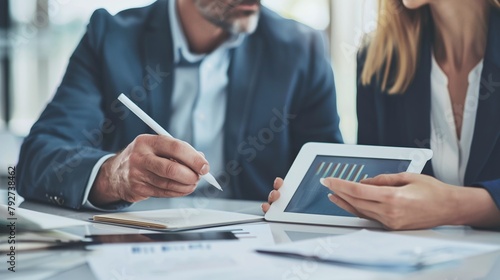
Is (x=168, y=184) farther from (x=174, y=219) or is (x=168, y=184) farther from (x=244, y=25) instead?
(x=244, y=25)

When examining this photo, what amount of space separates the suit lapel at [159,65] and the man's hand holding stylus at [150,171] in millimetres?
741

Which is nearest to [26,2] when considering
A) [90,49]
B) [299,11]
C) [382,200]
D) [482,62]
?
[90,49]

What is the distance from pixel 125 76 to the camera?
6.72ft

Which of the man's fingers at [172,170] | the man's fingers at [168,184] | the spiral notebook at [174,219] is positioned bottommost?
the spiral notebook at [174,219]

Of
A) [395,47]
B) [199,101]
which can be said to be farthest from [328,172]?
[199,101]

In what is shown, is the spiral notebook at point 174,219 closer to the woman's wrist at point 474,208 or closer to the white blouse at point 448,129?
the woman's wrist at point 474,208

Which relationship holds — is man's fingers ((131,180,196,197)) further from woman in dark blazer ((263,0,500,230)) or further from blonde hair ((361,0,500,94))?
blonde hair ((361,0,500,94))

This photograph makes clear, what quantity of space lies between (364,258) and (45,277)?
13.2 inches

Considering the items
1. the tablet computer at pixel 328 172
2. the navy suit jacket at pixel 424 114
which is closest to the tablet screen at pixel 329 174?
the tablet computer at pixel 328 172

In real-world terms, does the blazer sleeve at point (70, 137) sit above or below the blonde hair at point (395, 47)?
below

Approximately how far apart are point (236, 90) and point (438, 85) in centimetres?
67

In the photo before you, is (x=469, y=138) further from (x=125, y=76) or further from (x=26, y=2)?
(x=26, y=2)

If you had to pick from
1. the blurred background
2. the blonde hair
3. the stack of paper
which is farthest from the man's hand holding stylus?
the blurred background

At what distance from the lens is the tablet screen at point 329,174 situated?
1113 millimetres
